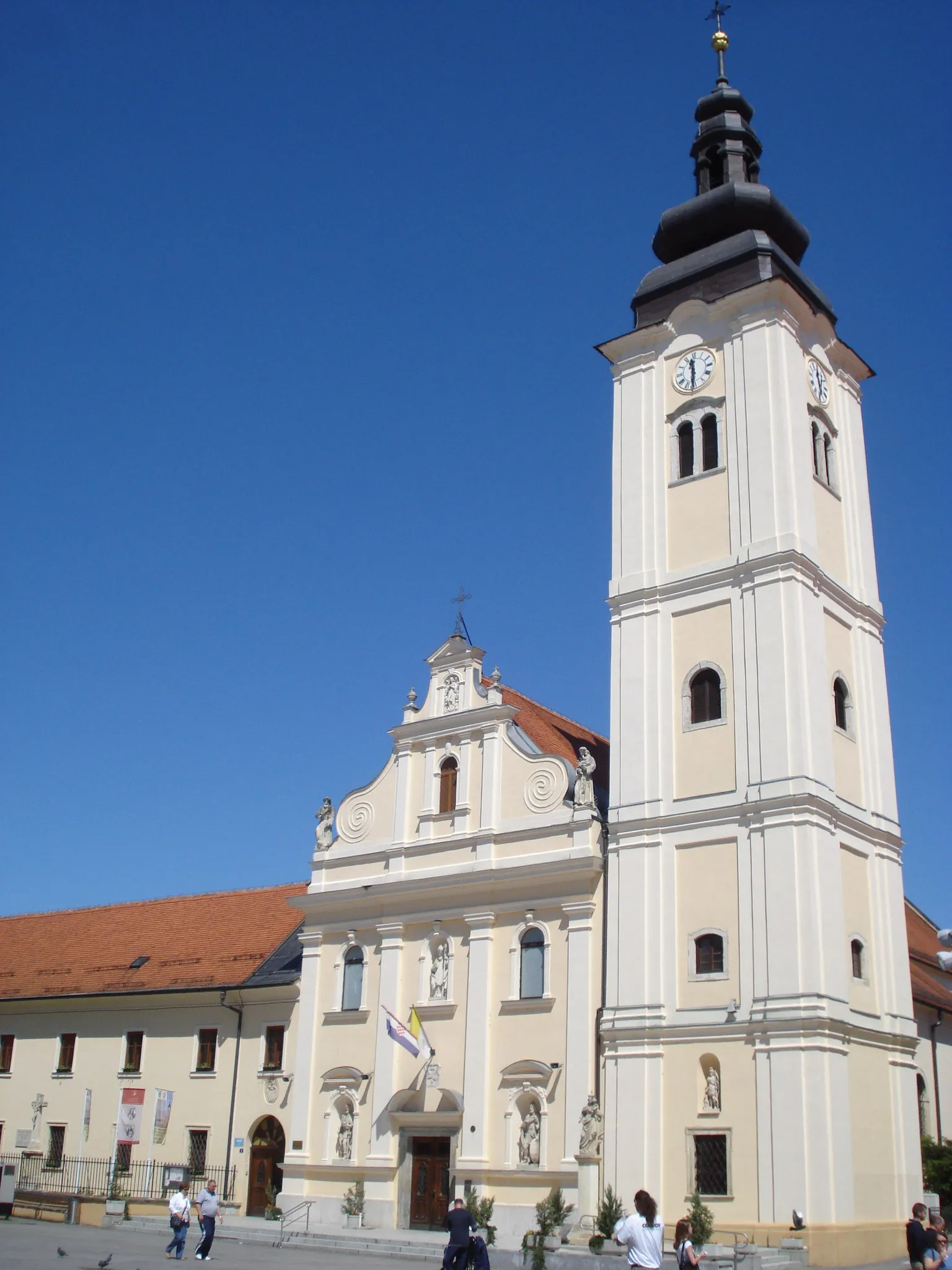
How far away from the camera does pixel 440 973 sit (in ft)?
96.5

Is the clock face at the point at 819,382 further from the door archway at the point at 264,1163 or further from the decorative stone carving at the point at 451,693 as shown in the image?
the door archway at the point at 264,1163

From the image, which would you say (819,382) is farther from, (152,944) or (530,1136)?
(152,944)

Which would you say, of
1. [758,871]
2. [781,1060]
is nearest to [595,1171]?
[781,1060]

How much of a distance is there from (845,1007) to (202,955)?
62.6 ft

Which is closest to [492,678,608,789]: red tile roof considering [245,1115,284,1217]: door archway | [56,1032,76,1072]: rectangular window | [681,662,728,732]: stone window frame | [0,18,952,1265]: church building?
[0,18,952,1265]: church building

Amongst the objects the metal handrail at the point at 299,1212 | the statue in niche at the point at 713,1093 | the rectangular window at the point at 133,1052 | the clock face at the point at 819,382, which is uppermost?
the clock face at the point at 819,382

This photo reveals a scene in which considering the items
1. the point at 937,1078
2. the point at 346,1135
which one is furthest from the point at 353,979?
the point at 937,1078

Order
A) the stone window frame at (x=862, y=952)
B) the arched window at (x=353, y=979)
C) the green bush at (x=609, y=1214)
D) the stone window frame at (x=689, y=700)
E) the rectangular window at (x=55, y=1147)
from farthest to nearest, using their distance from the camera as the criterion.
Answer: the rectangular window at (x=55, y=1147), the arched window at (x=353, y=979), the stone window frame at (x=689, y=700), the stone window frame at (x=862, y=952), the green bush at (x=609, y=1214)

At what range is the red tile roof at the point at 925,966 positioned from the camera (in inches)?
1299

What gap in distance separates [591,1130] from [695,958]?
374 cm

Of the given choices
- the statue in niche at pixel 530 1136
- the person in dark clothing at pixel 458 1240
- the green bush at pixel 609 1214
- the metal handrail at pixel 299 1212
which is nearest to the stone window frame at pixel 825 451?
the statue in niche at pixel 530 1136

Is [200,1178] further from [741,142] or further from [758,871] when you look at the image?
[741,142]

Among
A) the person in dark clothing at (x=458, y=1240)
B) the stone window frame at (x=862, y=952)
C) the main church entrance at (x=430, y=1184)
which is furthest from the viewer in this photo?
the main church entrance at (x=430, y=1184)

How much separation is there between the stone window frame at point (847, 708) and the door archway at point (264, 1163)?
16.0m
